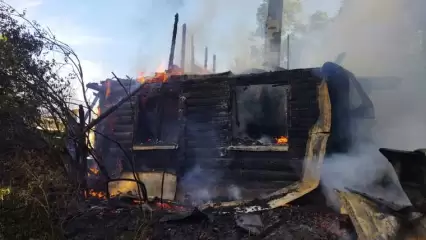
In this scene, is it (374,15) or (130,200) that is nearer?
(130,200)

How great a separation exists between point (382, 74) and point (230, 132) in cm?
1065

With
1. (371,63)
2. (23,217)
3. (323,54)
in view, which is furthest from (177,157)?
(323,54)

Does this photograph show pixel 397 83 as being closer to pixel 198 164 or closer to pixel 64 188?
pixel 198 164

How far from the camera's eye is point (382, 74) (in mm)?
17156

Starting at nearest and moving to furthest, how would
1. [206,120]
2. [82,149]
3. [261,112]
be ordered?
1. [82,149]
2. [206,120]
3. [261,112]

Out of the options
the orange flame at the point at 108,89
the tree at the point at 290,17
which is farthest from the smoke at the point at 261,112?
the tree at the point at 290,17

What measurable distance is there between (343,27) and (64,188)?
21.9 m

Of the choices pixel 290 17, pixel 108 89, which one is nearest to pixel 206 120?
pixel 108 89

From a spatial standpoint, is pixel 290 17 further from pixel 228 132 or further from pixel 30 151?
pixel 30 151

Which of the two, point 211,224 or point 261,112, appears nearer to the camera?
point 211,224

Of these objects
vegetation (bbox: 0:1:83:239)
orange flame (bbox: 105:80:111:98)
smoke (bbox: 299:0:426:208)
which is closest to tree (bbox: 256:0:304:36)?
smoke (bbox: 299:0:426:208)

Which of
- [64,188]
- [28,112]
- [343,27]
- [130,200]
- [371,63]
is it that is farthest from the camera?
[343,27]

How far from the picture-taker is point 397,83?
966 cm

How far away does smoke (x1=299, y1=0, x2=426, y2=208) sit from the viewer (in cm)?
795
